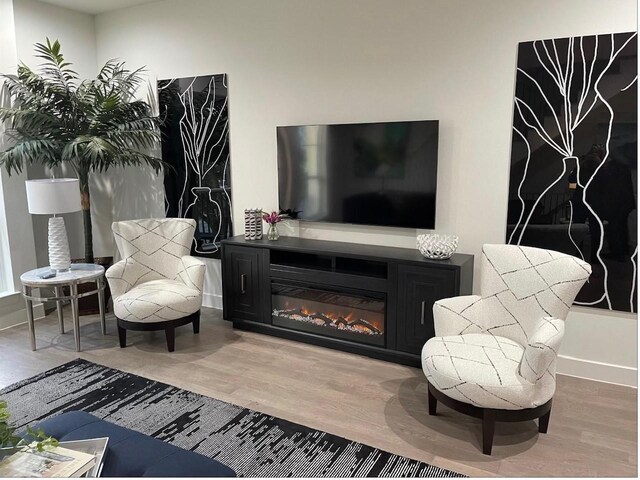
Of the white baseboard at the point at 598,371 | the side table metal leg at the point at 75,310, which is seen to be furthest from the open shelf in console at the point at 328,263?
the side table metal leg at the point at 75,310

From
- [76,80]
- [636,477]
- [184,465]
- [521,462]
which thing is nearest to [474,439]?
[521,462]

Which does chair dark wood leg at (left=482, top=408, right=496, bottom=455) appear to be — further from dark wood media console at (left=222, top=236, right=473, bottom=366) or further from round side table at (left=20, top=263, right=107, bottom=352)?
round side table at (left=20, top=263, right=107, bottom=352)

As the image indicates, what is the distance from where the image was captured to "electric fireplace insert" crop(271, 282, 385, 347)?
3.64 meters

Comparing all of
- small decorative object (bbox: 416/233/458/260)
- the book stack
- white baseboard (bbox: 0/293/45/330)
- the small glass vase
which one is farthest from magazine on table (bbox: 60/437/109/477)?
white baseboard (bbox: 0/293/45/330)

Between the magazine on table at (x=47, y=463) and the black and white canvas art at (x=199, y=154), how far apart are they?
3.06m

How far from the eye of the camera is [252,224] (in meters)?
4.17

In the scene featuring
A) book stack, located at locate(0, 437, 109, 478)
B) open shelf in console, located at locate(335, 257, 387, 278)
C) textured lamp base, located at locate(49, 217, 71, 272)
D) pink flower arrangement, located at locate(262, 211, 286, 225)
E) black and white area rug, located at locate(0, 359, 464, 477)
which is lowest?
black and white area rug, located at locate(0, 359, 464, 477)

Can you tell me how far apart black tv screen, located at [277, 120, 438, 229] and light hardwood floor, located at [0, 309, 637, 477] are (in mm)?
1101

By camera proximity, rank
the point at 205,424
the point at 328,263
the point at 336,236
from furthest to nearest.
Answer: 1. the point at 336,236
2. the point at 328,263
3. the point at 205,424

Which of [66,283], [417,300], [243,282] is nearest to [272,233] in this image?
[243,282]

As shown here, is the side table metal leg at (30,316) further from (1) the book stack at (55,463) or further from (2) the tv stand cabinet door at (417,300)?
(2) the tv stand cabinet door at (417,300)

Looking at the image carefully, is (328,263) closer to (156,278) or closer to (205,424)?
(156,278)

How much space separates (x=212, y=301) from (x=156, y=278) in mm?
817

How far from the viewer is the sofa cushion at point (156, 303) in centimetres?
364
